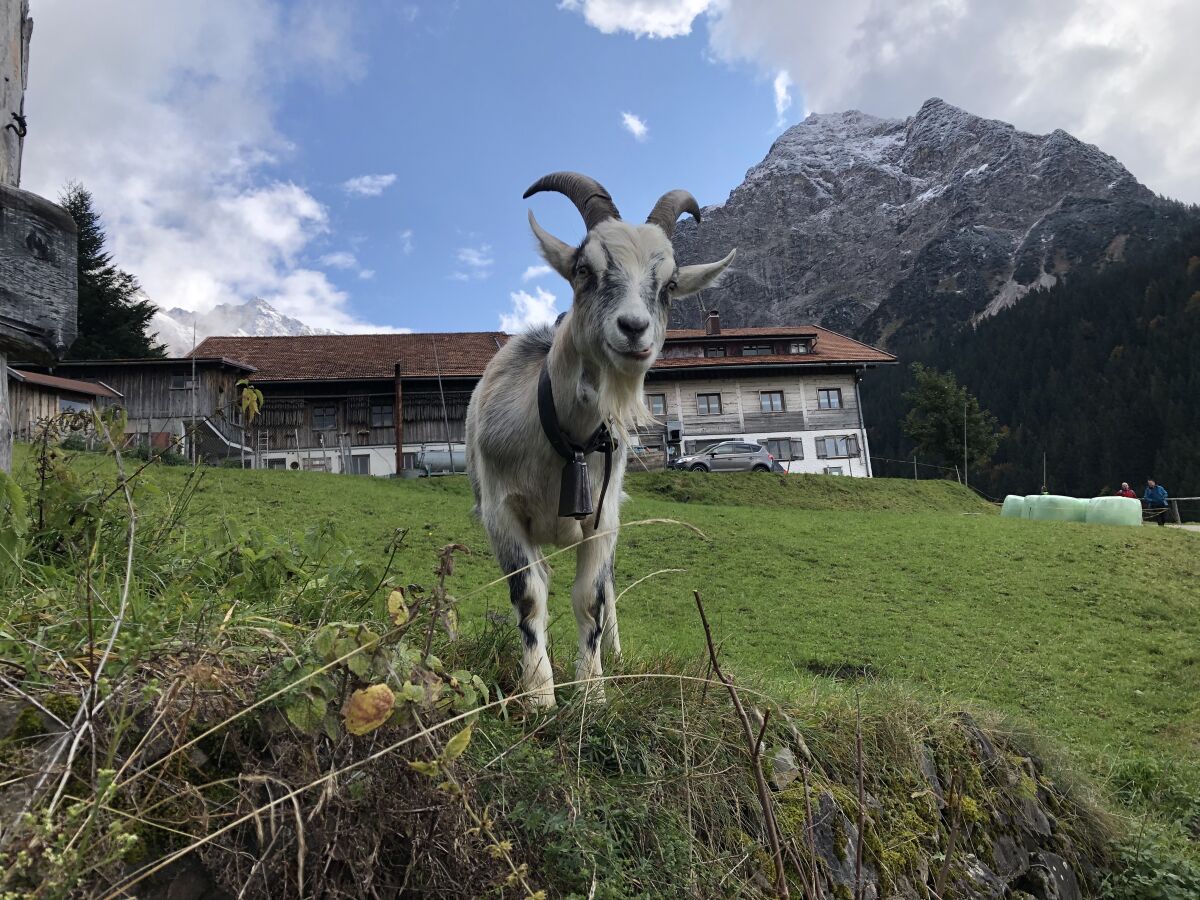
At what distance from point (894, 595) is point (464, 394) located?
28746 mm

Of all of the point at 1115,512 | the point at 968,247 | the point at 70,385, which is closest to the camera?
the point at 1115,512

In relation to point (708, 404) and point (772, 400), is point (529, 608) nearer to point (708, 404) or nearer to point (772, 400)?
point (708, 404)

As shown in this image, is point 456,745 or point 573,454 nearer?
point 456,745

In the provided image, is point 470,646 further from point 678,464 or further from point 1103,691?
point 678,464

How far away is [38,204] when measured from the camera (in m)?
2.38

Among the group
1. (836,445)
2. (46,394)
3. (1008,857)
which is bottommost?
(1008,857)

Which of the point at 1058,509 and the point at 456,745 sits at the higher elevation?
the point at 456,745

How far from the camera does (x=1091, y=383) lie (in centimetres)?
8019

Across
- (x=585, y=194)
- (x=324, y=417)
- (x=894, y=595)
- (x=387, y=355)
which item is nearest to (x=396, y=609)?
(x=585, y=194)

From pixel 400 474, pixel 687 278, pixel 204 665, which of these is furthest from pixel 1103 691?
pixel 400 474

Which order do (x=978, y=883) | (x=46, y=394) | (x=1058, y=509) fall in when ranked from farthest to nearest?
(x=46, y=394) < (x=1058, y=509) < (x=978, y=883)

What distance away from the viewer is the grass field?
252 inches

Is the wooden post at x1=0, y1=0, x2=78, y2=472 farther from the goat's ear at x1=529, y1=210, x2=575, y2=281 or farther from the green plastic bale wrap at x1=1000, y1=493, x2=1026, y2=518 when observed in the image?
the green plastic bale wrap at x1=1000, y1=493, x2=1026, y2=518

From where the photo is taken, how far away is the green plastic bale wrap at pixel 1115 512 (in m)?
21.8
